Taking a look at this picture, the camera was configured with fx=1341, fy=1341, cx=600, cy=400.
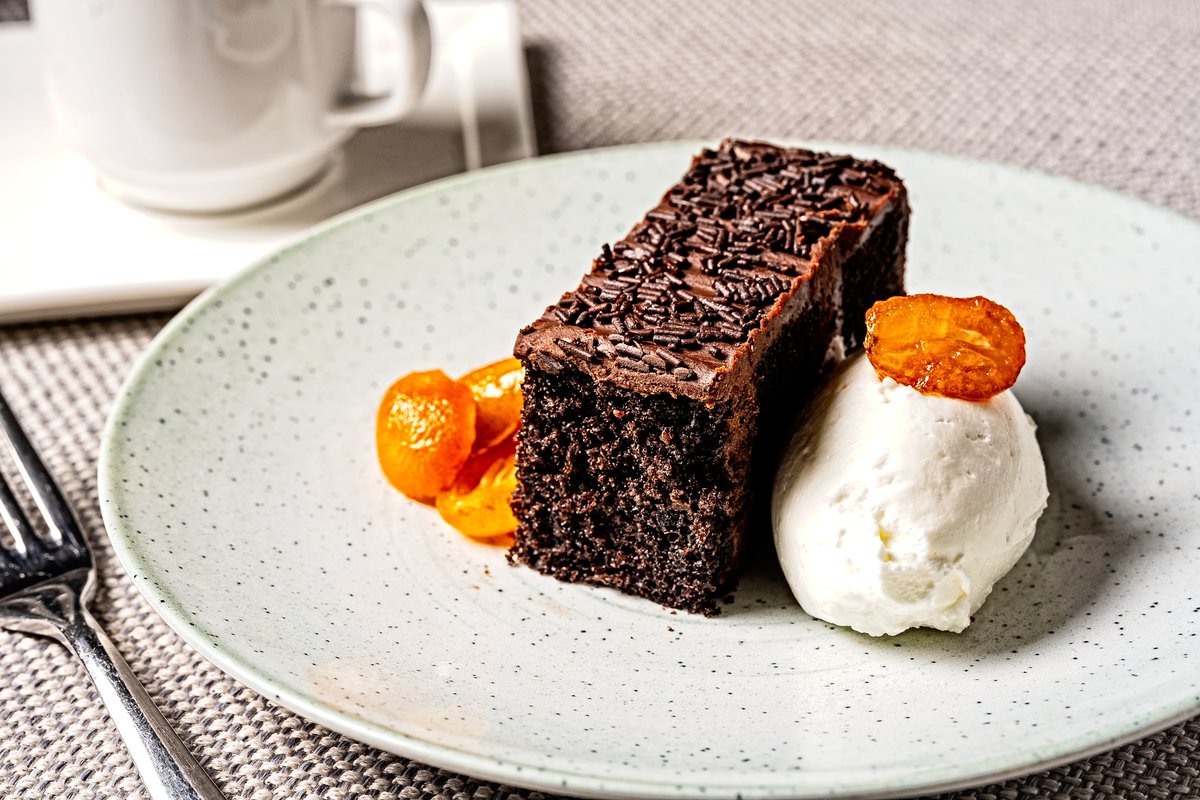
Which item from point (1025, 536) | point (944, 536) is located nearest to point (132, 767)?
point (944, 536)

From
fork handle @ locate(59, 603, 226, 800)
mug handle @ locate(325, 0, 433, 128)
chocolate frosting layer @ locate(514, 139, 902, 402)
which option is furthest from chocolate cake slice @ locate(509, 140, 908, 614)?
mug handle @ locate(325, 0, 433, 128)

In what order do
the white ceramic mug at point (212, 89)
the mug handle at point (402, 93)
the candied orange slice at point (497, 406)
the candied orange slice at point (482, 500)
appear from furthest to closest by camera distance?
the mug handle at point (402, 93) < the white ceramic mug at point (212, 89) < the candied orange slice at point (497, 406) < the candied orange slice at point (482, 500)

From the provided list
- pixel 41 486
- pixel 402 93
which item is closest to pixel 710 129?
pixel 402 93

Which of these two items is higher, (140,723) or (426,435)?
(426,435)

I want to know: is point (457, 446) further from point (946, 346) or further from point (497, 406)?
point (946, 346)

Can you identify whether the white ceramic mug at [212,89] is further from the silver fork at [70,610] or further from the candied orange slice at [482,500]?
the candied orange slice at [482,500]

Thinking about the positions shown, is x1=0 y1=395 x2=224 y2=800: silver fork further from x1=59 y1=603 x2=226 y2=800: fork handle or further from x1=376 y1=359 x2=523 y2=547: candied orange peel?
x1=376 y1=359 x2=523 y2=547: candied orange peel

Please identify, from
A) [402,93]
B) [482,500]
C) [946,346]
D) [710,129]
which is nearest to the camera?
[946,346]

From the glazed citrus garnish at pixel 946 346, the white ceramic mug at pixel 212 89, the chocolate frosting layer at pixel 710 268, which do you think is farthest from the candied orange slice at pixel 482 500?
the white ceramic mug at pixel 212 89
